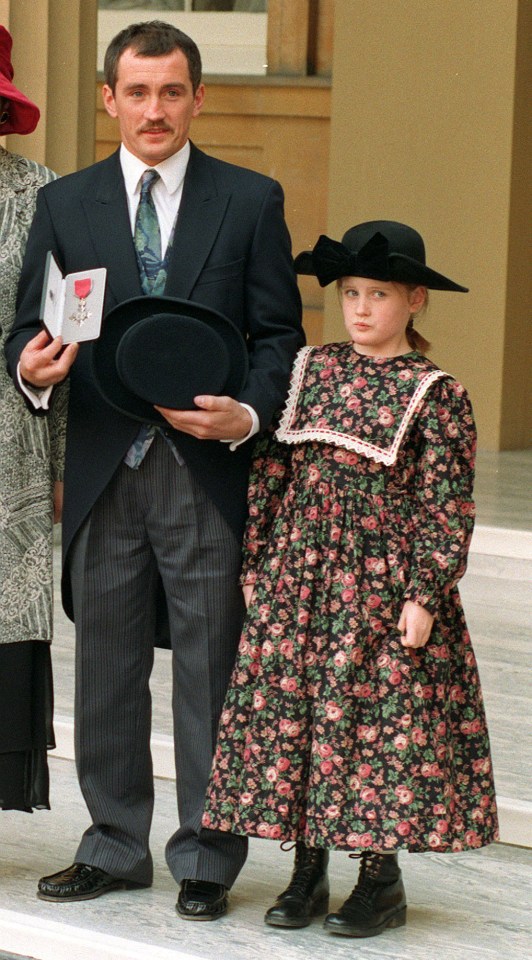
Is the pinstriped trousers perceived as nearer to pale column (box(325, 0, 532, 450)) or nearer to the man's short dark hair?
the man's short dark hair

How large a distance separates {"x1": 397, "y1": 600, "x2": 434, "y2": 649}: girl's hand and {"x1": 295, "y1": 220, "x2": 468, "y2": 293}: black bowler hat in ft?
2.04

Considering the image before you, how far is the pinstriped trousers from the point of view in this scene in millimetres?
3074

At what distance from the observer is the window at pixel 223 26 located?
7.36 metres

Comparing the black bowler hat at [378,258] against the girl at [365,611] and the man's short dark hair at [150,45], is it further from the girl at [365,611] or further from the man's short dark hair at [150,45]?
the man's short dark hair at [150,45]

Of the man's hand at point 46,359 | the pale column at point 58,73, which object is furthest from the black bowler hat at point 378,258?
the pale column at point 58,73

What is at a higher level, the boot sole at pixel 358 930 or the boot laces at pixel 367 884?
the boot laces at pixel 367 884

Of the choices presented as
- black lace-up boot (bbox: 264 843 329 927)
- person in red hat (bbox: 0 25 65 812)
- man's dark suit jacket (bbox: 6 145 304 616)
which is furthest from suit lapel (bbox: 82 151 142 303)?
black lace-up boot (bbox: 264 843 329 927)

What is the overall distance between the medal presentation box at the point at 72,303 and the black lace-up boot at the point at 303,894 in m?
1.17

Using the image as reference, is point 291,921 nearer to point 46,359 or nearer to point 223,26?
point 46,359

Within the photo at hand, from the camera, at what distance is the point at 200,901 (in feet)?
10.4

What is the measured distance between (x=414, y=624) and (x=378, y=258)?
0.72m

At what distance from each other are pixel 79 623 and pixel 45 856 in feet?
2.36

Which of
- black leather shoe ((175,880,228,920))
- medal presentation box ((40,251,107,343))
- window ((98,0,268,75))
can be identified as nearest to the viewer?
medal presentation box ((40,251,107,343))

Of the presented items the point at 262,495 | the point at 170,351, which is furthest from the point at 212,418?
the point at 262,495
